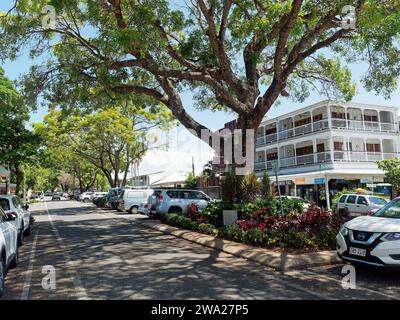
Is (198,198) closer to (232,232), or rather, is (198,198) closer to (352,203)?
(352,203)

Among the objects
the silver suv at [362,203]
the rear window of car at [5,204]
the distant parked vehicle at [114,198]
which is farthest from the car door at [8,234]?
the distant parked vehicle at [114,198]

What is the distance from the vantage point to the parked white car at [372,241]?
731cm

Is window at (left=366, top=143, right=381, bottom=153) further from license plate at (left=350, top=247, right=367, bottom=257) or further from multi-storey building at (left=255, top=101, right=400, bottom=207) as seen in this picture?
license plate at (left=350, top=247, right=367, bottom=257)

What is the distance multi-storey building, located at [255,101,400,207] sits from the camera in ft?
115

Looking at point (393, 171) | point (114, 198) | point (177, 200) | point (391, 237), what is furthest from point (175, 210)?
point (393, 171)

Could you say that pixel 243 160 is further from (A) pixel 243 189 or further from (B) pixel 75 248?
(B) pixel 75 248

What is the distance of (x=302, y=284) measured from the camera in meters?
7.56

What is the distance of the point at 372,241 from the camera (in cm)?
754

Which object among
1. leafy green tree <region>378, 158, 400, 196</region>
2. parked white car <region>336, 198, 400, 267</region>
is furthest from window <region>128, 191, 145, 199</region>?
parked white car <region>336, 198, 400, 267</region>

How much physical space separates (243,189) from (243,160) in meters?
1.08

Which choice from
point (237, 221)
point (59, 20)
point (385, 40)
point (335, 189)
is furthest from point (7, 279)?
point (335, 189)

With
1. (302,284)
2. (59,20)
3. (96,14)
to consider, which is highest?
(59,20)

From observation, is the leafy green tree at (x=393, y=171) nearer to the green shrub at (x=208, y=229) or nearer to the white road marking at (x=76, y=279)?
the green shrub at (x=208, y=229)

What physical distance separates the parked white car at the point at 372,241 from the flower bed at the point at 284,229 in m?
2.14
